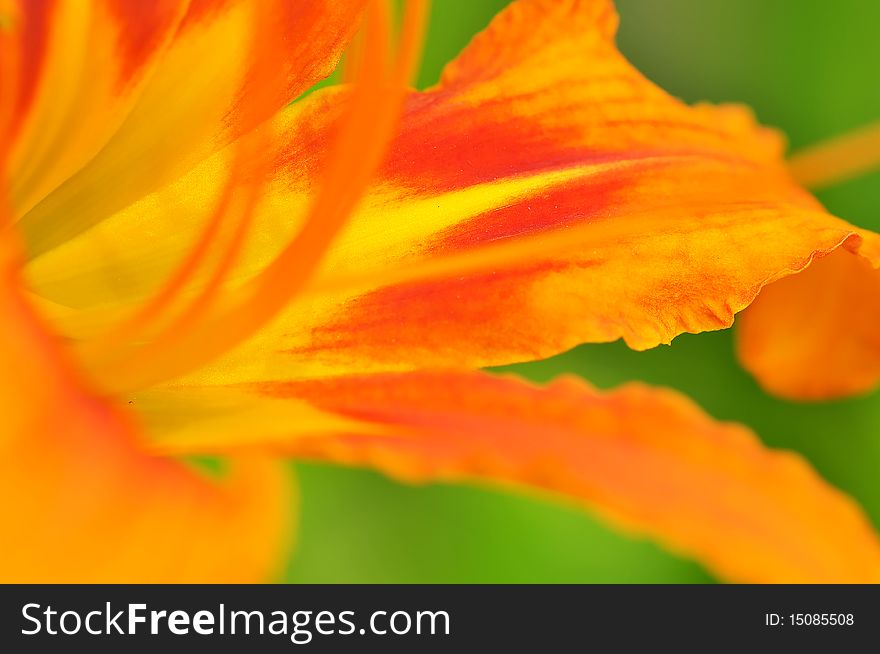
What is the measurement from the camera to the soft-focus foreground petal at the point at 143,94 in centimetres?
75

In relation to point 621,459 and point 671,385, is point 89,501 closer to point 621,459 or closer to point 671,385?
point 621,459

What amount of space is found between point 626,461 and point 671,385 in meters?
0.56

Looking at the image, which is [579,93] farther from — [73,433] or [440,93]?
[73,433]

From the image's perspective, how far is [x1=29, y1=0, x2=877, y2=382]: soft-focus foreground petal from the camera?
2.48 feet

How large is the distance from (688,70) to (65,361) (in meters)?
0.85

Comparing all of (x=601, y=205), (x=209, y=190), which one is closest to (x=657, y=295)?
(x=601, y=205)

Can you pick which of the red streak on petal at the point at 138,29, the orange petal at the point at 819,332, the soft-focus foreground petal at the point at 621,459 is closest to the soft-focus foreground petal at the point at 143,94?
the red streak on petal at the point at 138,29

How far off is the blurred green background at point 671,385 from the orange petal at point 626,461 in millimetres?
275

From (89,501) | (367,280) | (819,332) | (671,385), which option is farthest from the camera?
(671,385)

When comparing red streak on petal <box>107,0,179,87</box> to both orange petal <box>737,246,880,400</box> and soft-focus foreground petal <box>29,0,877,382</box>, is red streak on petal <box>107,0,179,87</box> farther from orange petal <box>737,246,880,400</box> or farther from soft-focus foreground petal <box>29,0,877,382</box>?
orange petal <box>737,246,880,400</box>

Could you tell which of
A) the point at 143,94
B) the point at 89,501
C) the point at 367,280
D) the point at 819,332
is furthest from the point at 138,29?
the point at 819,332

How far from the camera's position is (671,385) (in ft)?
3.71

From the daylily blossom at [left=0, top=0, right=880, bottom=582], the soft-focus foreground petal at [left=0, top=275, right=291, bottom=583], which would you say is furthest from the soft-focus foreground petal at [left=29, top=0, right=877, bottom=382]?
the soft-focus foreground petal at [left=0, top=275, right=291, bottom=583]

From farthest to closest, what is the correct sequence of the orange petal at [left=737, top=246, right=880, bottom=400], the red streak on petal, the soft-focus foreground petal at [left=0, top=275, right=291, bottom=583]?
the orange petal at [left=737, top=246, right=880, bottom=400] → the red streak on petal → the soft-focus foreground petal at [left=0, top=275, right=291, bottom=583]
